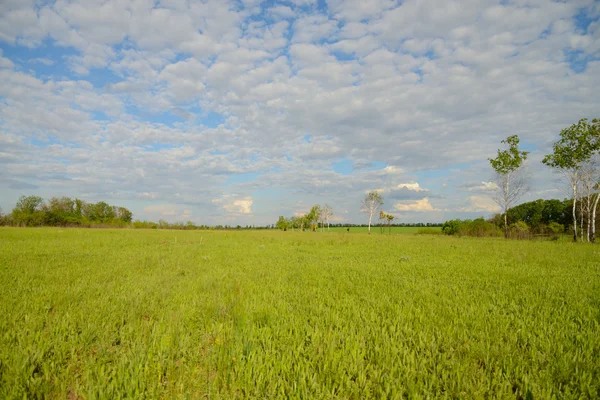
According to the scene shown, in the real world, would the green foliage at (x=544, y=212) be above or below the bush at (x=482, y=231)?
above

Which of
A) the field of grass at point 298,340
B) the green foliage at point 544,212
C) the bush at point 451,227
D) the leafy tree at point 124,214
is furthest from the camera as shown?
the leafy tree at point 124,214

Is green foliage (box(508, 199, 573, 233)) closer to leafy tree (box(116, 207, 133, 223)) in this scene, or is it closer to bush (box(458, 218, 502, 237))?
bush (box(458, 218, 502, 237))

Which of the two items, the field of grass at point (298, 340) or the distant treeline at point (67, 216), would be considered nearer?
the field of grass at point (298, 340)

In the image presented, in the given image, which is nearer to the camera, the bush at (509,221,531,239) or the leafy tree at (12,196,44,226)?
the bush at (509,221,531,239)

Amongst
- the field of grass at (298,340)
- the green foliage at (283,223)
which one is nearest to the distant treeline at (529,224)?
the field of grass at (298,340)

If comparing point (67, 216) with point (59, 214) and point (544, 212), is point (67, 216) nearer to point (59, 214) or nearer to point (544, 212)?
point (59, 214)

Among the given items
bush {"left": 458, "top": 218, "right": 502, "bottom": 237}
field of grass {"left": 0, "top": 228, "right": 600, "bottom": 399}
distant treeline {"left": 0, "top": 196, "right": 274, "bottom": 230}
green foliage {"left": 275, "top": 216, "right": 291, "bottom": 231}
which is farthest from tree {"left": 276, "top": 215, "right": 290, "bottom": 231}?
field of grass {"left": 0, "top": 228, "right": 600, "bottom": 399}

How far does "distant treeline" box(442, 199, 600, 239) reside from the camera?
37.4 m

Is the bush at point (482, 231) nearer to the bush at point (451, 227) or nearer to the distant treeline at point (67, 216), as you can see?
the bush at point (451, 227)

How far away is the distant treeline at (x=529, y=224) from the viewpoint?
1471 inches

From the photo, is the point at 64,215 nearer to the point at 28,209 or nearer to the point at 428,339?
the point at 28,209

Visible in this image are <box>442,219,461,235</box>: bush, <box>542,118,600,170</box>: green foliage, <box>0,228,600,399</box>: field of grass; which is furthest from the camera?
<box>442,219,461,235</box>: bush

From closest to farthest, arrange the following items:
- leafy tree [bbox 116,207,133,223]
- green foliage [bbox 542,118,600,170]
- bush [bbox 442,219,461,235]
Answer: green foliage [bbox 542,118,600,170], bush [bbox 442,219,461,235], leafy tree [bbox 116,207,133,223]

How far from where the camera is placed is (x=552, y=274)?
27.7ft
